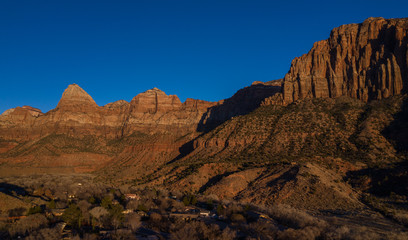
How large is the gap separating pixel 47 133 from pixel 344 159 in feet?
389

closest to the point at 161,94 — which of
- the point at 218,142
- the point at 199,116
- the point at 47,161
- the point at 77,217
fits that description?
the point at 199,116

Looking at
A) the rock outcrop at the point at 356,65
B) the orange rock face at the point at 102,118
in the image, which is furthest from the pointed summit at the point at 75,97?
the rock outcrop at the point at 356,65

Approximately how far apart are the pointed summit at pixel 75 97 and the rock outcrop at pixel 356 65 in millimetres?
108896

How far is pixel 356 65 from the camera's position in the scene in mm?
79562

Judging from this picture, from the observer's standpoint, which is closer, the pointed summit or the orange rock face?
the orange rock face

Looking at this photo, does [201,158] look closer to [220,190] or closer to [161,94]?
[220,190]

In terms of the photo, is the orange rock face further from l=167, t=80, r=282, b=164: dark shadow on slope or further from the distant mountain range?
l=167, t=80, r=282, b=164: dark shadow on slope

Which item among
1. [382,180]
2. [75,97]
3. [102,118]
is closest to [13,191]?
[382,180]

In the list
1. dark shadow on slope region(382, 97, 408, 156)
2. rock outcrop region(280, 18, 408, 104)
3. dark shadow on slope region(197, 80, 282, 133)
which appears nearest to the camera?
dark shadow on slope region(382, 97, 408, 156)

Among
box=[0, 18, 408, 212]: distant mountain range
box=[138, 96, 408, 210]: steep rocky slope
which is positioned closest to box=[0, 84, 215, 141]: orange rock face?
box=[0, 18, 408, 212]: distant mountain range

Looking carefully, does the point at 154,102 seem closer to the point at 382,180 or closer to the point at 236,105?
the point at 236,105

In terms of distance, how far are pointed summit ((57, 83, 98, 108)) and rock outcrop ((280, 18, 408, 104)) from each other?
109 m

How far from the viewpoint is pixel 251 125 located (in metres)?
76.4

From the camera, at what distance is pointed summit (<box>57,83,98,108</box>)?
152500 mm
